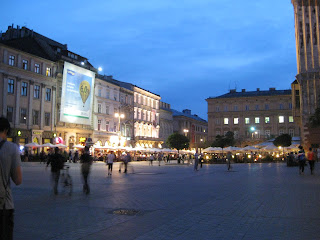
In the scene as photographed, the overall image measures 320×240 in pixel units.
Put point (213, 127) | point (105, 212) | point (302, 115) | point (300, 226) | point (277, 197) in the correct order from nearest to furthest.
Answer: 1. point (300, 226)
2. point (105, 212)
3. point (277, 197)
4. point (302, 115)
5. point (213, 127)

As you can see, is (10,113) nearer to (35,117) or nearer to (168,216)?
(35,117)

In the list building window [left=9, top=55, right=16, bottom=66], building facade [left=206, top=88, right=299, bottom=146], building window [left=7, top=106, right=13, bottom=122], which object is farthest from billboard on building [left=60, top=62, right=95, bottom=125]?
building facade [left=206, top=88, right=299, bottom=146]

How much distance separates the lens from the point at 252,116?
296 feet

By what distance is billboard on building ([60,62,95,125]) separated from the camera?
4875 centimetres

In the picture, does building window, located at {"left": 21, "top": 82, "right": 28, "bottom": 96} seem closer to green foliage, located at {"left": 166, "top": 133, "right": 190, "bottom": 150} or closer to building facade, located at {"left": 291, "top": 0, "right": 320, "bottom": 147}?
green foliage, located at {"left": 166, "top": 133, "right": 190, "bottom": 150}

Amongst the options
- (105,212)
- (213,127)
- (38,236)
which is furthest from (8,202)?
(213,127)

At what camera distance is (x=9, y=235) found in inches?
148

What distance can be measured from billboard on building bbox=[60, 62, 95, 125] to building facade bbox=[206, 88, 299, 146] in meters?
46.3

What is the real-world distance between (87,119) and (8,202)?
51073 mm

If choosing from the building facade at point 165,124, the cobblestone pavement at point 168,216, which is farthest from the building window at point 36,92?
the building facade at point 165,124

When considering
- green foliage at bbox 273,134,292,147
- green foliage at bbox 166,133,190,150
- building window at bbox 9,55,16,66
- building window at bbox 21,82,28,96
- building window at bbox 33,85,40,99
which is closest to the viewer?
building window at bbox 9,55,16,66

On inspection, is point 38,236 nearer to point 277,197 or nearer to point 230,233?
point 230,233

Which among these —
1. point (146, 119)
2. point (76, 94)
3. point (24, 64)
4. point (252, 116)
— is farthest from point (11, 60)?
point (252, 116)

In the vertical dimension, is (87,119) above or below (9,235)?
above
